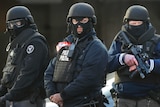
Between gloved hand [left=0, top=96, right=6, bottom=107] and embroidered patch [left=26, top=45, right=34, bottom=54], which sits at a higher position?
embroidered patch [left=26, top=45, right=34, bottom=54]

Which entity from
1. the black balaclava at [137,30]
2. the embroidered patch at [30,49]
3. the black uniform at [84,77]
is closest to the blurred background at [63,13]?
the embroidered patch at [30,49]

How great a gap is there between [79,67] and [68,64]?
0.12m

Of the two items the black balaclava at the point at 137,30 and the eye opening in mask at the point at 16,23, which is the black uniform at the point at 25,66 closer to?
the eye opening in mask at the point at 16,23

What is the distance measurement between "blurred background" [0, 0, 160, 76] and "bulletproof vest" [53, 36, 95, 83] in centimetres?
635

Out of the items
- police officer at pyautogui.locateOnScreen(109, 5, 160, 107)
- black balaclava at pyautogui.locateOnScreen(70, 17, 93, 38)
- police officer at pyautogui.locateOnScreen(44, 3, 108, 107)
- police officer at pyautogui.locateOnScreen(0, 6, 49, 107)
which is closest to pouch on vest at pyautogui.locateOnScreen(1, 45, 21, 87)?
police officer at pyautogui.locateOnScreen(0, 6, 49, 107)

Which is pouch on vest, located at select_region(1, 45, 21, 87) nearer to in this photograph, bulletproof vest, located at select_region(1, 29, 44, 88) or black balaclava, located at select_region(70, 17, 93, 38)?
bulletproof vest, located at select_region(1, 29, 44, 88)

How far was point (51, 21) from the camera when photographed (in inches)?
444

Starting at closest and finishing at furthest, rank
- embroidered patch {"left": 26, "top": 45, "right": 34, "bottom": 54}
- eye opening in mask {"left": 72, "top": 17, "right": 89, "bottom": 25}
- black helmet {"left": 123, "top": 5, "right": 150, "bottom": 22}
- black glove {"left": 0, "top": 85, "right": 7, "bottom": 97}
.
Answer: eye opening in mask {"left": 72, "top": 17, "right": 89, "bottom": 25} → black helmet {"left": 123, "top": 5, "right": 150, "bottom": 22} → embroidered patch {"left": 26, "top": 45, "right": 34, "bottom": 54} → black glove {"left": 0, "top": 85, "right": 7, "bottom": 97}

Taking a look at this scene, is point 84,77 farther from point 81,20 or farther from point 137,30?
point 137,30

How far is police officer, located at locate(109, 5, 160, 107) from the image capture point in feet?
15.4

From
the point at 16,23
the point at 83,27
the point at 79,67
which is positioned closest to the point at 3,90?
the point at 16,23

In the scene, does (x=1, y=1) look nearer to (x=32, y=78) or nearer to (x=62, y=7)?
(x=62, y=7)

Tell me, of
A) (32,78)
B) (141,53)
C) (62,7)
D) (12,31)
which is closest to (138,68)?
(141,53)

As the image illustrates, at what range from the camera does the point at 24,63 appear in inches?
191
